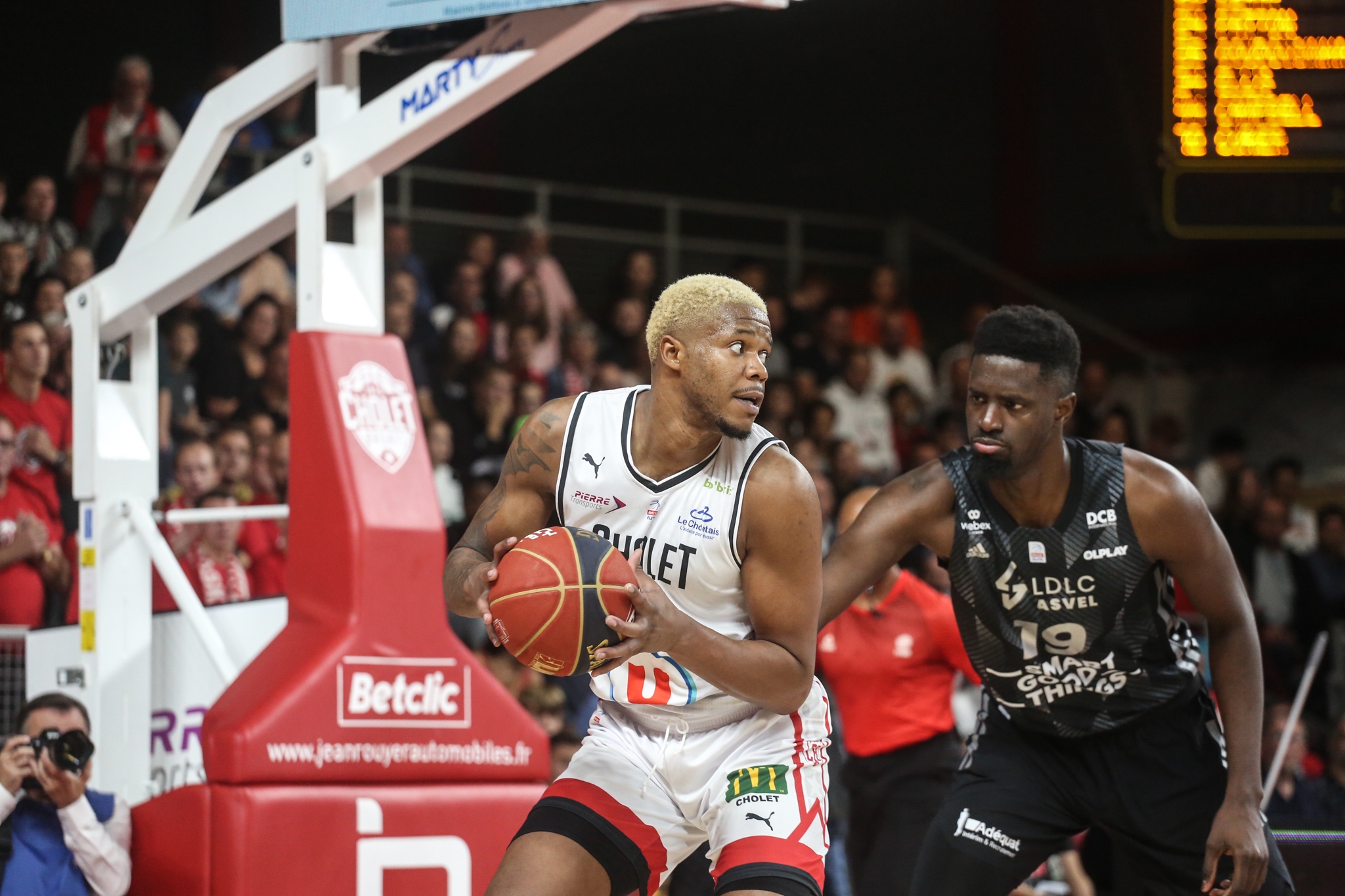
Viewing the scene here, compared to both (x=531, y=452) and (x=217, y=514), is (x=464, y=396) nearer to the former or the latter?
(x=217, y=514)

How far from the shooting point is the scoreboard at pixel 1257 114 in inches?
264

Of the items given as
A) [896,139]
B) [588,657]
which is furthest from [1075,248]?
[588,657]

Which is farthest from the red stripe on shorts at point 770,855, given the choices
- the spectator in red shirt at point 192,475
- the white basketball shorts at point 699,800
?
the spectator in red shirt at point 192,475

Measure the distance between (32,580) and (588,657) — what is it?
449 cm

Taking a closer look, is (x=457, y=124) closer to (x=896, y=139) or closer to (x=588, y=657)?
(x=588, y=657)

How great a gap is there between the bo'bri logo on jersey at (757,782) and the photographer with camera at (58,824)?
2347 millimetres

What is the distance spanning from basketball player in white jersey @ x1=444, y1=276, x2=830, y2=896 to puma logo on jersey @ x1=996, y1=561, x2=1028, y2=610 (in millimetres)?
674

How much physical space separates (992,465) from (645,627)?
1247mm

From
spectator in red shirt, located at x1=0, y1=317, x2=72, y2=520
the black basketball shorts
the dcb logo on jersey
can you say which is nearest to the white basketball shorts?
the black basketball shorts

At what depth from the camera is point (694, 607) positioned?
3758 mm

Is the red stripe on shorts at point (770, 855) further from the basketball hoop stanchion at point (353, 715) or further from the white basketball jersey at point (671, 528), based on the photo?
the basketball hoop stanchion at point (353, 715)

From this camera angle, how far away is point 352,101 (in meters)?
5.48

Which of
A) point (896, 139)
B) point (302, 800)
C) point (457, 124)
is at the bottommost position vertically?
point (302, 800)

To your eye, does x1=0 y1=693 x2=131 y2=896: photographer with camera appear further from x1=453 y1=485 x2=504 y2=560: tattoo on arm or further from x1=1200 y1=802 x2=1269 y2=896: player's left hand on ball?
x1=1200 y1=802 x2=1269 y2=896: player's left hand on ball
